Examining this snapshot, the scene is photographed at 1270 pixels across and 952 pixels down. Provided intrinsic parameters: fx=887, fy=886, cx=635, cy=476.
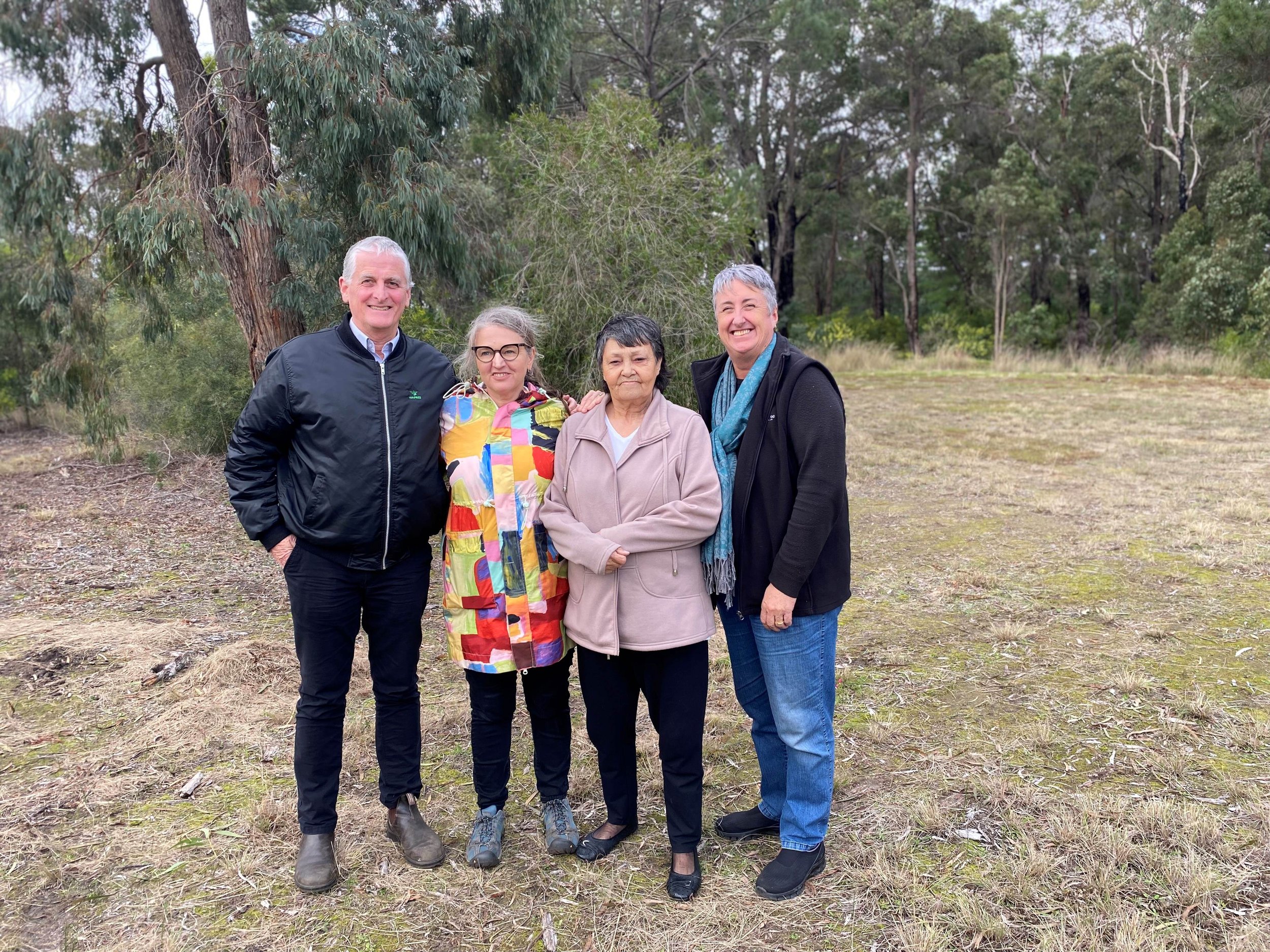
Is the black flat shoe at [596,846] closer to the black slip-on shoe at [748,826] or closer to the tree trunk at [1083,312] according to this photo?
the black slip-on shoe at [748,826]

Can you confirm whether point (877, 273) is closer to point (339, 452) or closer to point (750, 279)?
point (750, 279)

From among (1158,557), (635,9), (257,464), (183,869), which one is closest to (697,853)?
(183,869)

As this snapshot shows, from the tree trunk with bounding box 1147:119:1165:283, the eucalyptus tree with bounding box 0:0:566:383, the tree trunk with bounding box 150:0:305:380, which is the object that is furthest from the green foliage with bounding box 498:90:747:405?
the tree trunk with bounding box 1147:119:1165:283

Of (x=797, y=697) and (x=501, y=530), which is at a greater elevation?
(x=501, y=530)

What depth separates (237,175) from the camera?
612 centimetres

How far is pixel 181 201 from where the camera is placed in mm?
5980

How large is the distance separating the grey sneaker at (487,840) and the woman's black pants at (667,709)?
17.1 inches

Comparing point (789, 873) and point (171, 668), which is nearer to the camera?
point (789, 873)

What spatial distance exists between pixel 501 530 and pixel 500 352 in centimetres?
51

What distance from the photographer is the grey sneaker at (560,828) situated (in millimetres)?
2723

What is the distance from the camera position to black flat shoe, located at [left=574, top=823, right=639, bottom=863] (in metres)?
2.69

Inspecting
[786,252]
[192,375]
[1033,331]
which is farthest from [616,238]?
[786,252]

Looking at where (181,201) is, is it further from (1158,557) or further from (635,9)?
(635,9)

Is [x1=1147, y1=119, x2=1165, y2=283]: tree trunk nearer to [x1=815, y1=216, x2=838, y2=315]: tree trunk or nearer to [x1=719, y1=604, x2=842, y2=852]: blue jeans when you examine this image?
[x1=815, y1=216, x2=838, y2=315]: tree trunk
